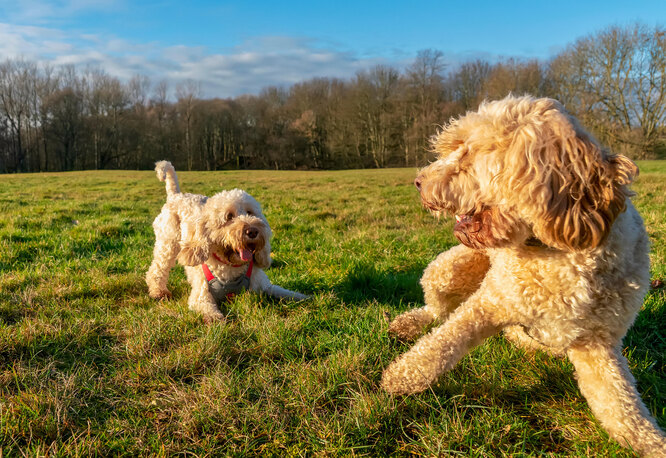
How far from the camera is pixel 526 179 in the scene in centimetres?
212

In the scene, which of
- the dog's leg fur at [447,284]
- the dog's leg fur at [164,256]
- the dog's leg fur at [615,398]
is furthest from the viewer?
the dog's leg fur at [164,256]

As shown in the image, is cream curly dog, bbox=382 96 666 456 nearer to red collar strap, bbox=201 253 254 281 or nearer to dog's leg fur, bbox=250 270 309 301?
dog's leg fur, bbox=250 270 309 301

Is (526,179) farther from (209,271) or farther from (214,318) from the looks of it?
(209,271)

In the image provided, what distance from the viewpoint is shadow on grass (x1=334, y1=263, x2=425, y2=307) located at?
421 centimetres

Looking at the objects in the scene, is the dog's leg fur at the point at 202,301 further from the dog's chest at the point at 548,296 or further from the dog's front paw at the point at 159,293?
the dog's chest at the point at 548,296

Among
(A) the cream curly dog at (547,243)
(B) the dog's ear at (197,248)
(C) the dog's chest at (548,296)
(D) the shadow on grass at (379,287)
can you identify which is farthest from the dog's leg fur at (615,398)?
(B) the dog's ear at (197,248)

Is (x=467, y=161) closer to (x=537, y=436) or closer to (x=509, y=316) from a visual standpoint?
(x=509, y=316)

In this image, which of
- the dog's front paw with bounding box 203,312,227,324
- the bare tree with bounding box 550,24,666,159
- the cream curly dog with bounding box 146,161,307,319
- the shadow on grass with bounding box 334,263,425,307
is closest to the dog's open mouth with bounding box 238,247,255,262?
the cream curly dog with bounding box 146,161,307,319

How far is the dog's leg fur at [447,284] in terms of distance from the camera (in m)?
3.22

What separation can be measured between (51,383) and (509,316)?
2907 mm

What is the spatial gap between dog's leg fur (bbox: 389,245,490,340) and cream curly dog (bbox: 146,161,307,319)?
129 centimetres

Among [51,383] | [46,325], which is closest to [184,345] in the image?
[51,383]

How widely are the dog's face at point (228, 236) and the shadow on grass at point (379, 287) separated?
95 cm

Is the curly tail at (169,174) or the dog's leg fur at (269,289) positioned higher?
the curly tail at (169,174)
